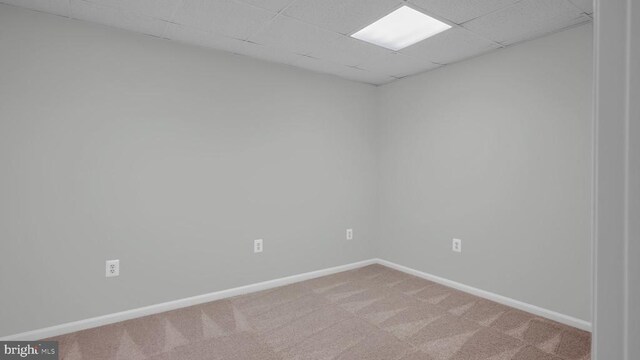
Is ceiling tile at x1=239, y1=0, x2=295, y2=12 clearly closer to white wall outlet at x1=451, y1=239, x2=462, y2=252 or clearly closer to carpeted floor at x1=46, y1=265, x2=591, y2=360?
carpeted floor at x1=46, y1=265, x2=591, y2=360

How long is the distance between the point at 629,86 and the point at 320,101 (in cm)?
331

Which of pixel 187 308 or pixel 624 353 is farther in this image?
pixel 187 308

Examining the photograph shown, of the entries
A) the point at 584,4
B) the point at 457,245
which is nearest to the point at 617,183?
the point at 584,4

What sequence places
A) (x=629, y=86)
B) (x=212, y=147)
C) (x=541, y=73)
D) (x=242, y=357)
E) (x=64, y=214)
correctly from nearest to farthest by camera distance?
1. (x=629, y=86)
2. (x=242, y=357)
3. (x=64, y=214)
4. (x=541, y=73)
5. (x=212, y=147)

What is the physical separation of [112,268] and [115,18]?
5.93ft

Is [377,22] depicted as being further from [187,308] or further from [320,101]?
[187,308]

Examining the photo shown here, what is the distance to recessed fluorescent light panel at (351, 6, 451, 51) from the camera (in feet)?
7.44

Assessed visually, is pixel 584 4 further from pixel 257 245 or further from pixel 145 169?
pixel 145 169

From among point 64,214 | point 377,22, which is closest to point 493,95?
point 377,22

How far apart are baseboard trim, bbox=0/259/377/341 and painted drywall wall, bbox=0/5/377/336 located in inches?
1.9

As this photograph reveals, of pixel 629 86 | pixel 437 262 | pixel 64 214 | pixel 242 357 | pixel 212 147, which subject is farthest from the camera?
pixel 437 262

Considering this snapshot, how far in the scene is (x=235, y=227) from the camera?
291 centimetres

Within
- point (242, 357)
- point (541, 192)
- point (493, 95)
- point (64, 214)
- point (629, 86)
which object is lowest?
point (242, 357)

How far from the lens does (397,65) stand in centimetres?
316
